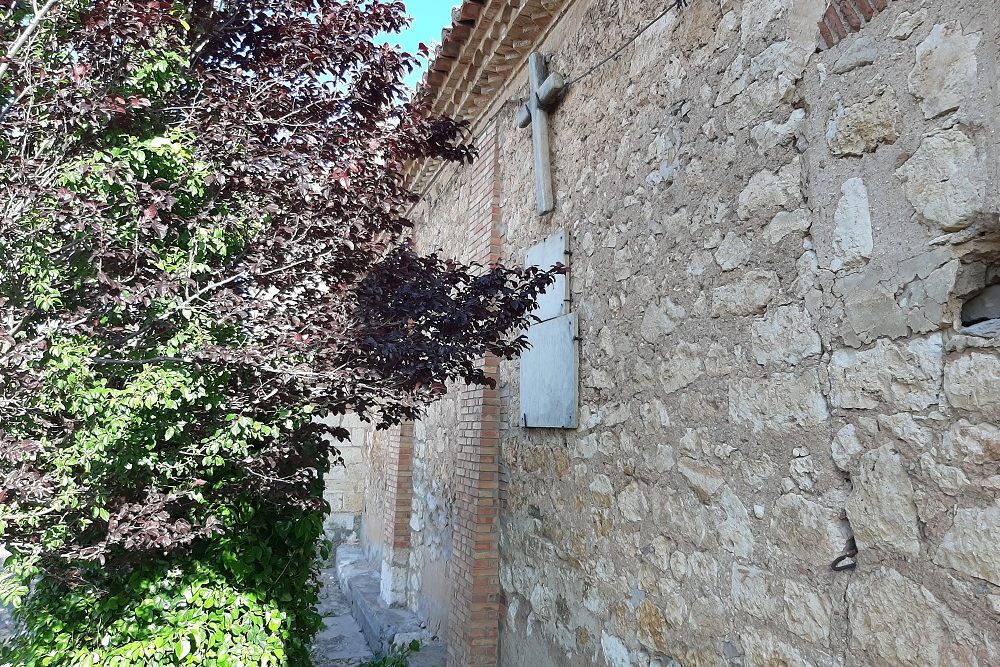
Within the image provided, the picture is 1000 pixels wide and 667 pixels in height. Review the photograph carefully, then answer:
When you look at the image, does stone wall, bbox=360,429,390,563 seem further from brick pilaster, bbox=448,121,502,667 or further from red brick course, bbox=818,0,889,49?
red brick course, bbox=818,0,889,49

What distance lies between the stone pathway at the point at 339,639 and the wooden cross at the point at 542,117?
10.7 ft

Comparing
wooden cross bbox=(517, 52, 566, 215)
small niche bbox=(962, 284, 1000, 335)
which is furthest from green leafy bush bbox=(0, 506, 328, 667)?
small niche bbox=(962, 284, 1000, 335)

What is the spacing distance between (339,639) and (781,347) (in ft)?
18.3

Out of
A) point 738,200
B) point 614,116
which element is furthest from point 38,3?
point 738,200

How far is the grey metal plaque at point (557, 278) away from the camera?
12.5 ft

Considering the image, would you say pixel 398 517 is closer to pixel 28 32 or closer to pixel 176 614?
pixel 176 614

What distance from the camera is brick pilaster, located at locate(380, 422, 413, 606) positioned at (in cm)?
686

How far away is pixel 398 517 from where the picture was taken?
7090 mm

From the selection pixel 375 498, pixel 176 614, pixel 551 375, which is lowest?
pixel 176 614

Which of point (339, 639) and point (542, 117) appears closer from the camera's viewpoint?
point (542, 117)

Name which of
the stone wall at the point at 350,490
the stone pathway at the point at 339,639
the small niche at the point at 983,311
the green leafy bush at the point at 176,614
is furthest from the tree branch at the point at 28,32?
the stone wall at the point at 350,490

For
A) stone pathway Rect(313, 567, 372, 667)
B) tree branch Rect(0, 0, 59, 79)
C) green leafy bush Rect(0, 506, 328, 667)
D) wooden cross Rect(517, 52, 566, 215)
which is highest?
wooden cross Rect(517, 52, 566, 215)

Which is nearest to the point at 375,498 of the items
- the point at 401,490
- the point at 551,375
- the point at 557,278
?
the point at 401,490

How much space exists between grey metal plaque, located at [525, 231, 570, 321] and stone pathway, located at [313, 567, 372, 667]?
270 centimetres
